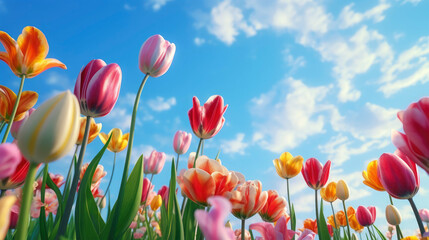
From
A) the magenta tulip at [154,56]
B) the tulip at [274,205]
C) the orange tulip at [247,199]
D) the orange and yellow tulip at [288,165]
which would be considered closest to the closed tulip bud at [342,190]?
the orange and yellow tulip at [288,165]

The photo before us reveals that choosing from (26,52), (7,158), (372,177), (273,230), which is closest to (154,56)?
(26,52)

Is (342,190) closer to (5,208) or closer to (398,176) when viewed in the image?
(398,176)

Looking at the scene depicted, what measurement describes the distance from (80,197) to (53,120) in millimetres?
987

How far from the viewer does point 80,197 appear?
1.58 meters

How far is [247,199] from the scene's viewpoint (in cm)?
164

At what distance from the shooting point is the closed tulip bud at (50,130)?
721 mm

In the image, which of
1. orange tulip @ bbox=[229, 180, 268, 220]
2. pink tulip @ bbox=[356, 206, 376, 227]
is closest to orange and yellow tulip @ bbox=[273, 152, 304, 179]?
pink tulip @ bbox=[356, 206, 376, 227]

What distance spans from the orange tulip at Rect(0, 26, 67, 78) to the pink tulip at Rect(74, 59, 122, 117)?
2.84 feet

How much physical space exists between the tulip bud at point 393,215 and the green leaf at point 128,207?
229cm

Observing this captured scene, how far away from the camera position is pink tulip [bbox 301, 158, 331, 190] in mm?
3771

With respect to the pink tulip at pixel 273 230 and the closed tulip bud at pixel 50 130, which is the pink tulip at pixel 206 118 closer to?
the pink tulip at pixel 273 230

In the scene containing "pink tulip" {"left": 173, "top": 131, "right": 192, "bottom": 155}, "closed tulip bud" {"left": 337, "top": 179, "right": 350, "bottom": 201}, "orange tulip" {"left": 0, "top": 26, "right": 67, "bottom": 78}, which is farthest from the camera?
"pink tulip" {"left": 173, "top": 131, "right": 192, "bottom": 155}

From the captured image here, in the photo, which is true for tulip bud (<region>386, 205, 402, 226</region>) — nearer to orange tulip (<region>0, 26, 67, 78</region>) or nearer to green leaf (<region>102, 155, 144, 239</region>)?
green leaf (<region>102, 155, 144, 239</region>)

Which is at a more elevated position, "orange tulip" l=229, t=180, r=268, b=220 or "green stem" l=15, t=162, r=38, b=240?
"orange tulip" l=229, t=180, r=268, b=220
